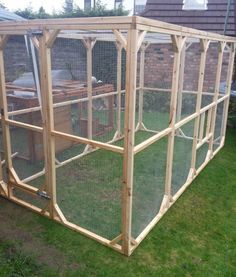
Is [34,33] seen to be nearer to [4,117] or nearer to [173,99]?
[4,117]

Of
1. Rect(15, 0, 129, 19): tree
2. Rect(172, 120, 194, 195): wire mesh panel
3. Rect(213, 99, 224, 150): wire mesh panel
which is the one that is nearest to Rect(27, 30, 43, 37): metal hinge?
Rect(172, 120, 194, 195): wire mesh panel

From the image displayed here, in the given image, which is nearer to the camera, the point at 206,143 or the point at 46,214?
the point at 46,214

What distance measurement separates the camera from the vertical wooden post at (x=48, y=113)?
9.96 feet

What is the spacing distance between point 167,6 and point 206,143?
244 inches

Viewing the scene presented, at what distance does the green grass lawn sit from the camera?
2.94 m

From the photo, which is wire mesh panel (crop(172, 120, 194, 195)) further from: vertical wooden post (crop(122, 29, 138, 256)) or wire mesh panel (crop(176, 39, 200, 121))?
vertical wooden post (crop(122, 29, 138, 256))

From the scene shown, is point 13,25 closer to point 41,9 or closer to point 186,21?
point 186,21

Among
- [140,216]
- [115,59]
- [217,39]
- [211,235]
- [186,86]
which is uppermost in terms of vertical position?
[217,39]

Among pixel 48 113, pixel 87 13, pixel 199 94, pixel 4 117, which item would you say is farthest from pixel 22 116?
pixel 87 13

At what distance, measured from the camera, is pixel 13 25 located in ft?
10.6

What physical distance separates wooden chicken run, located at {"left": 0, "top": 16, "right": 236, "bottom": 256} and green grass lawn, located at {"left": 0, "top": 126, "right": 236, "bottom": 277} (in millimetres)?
140

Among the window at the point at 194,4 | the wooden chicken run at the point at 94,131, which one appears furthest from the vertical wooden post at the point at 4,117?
the window at the point at 194,4

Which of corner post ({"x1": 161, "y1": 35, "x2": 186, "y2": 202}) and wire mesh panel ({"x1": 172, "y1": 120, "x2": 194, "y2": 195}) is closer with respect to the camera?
corner post ({"x1": 161, "y1": 35, "x2": 186, "y2": 202})

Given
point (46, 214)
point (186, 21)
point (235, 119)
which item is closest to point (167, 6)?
point (186, 21)
